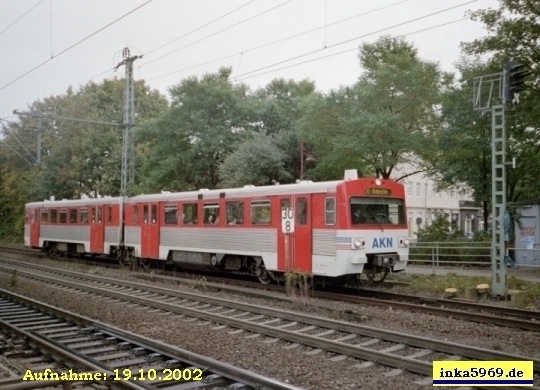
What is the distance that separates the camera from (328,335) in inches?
368

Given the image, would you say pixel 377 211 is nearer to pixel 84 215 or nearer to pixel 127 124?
pixel 127 124

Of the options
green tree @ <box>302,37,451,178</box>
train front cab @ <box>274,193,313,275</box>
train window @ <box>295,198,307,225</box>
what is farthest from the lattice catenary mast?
train window @ <box>295,198,307,225</box>

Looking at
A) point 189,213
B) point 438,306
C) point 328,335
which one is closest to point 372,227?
point 438,306

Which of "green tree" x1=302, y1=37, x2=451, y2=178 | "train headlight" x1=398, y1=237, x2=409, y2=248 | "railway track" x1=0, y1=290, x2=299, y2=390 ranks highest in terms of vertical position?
"green tree" x1=302, y1=37, x2=451, y2=178

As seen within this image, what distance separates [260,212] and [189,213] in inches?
149

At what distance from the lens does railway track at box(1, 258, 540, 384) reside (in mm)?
7577

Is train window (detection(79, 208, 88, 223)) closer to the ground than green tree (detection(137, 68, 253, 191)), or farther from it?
closer to the ground

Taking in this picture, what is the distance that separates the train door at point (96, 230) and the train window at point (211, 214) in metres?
8.09

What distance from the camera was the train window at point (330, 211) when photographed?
Result: 13.6 m

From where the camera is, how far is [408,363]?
23.8 ft

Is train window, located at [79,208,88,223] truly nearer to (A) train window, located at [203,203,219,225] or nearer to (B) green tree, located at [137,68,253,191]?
(B) green tree, located at [137,68,253,191]

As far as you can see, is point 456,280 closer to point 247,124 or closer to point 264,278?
point 264,278

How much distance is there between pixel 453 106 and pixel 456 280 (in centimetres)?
1160

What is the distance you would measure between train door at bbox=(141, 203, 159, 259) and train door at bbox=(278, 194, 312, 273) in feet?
23.2
